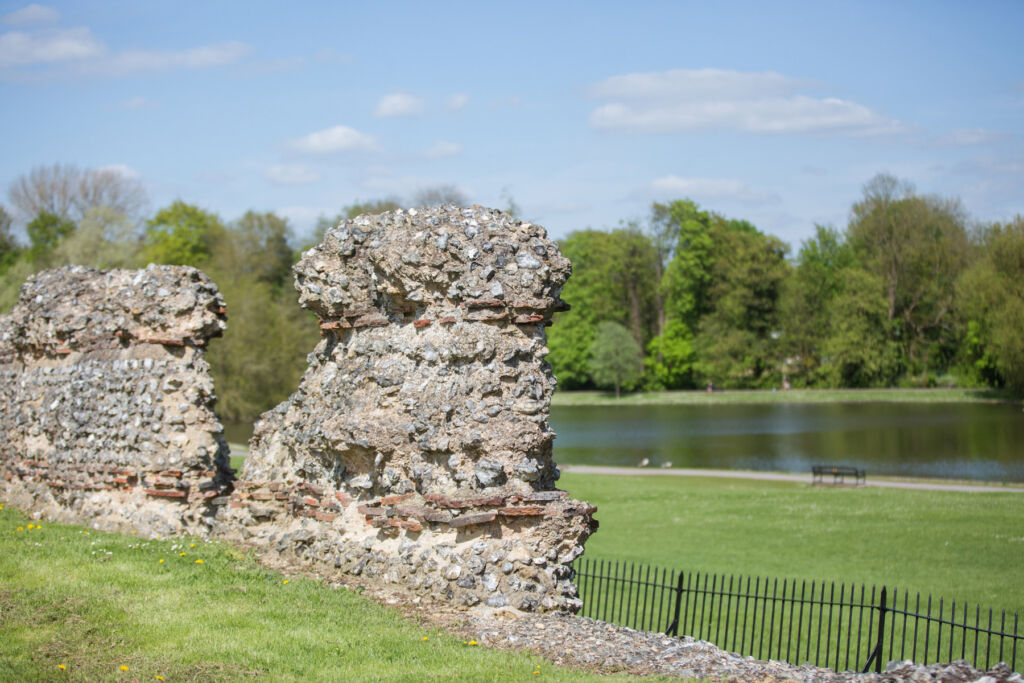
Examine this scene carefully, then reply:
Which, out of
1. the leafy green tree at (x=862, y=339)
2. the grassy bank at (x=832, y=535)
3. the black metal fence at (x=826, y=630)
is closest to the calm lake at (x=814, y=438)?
the leafy green tree at (x=862, y=339)

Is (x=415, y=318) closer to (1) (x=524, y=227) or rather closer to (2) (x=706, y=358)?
(1) (x=524, y=227)

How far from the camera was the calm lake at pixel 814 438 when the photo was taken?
34719 mm

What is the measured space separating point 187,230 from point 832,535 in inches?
2457

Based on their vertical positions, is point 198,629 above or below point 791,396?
above

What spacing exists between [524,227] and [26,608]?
18.8 feet

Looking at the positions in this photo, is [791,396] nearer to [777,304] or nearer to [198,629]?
[777,304]

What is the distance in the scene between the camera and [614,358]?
75188 millimetres

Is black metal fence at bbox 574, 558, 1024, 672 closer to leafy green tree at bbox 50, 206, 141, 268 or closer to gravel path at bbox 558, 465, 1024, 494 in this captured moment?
gravel path at bbox 558, 465, 1024, 494

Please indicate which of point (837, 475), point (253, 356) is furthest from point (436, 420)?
point (253, 356)

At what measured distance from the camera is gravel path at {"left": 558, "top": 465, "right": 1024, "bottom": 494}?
26986mm

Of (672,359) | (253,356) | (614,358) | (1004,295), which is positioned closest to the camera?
(1004,295)

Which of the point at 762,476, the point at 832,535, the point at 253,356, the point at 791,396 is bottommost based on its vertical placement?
the point at 762,476

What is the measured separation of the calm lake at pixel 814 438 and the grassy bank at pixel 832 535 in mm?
8062

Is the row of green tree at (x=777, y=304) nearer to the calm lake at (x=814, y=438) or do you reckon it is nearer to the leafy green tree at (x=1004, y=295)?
the leafy green tree at (x=1004, y=295)
